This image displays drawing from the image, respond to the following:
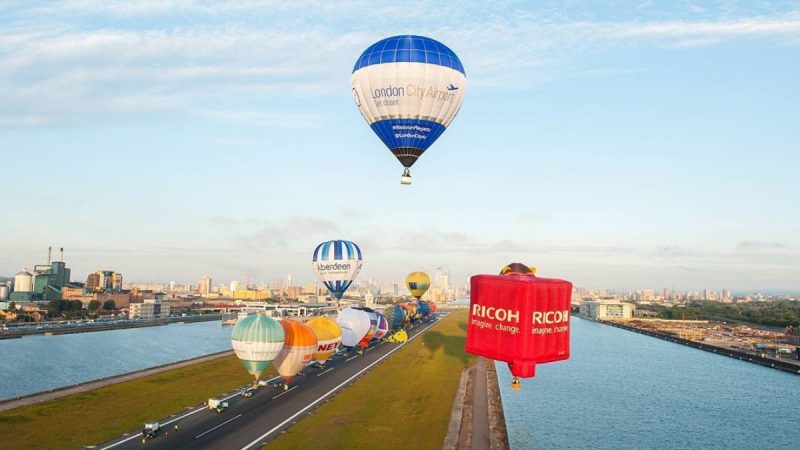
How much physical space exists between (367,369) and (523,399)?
17906 mm

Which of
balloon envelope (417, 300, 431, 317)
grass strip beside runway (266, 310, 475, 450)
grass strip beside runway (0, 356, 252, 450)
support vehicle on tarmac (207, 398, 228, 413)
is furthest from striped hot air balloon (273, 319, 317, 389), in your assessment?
balloon envelope (417, 300, 431, 317)

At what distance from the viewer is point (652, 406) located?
215ft

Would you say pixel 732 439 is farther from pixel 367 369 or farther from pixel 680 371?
pixel 680 371

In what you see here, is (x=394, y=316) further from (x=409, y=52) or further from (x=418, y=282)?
(x=409, y=52)

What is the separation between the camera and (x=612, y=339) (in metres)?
154

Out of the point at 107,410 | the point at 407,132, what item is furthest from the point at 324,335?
the point at 407,132

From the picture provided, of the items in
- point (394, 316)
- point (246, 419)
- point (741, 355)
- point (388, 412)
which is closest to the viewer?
point (246, 419)

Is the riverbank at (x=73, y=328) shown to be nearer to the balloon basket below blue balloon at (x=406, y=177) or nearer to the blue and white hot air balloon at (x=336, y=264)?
the blue and white hot air balloon at (x=336, y=264)

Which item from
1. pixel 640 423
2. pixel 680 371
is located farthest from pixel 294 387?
pixel 680 371

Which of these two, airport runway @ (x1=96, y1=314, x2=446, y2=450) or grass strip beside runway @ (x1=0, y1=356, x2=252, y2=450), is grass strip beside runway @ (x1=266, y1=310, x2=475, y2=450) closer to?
airport runway @ (x1=96, y1=314, x2=446, y2=450)

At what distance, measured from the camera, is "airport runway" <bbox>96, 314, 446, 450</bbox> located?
37.8 metres

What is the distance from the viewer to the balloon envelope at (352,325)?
81.1 meters

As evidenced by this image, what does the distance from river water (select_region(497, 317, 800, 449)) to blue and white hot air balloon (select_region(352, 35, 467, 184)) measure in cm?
2482

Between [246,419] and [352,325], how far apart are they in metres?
37.9
